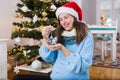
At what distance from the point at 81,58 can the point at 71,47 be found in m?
0.14

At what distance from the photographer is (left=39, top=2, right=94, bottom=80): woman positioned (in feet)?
Result: 3.82

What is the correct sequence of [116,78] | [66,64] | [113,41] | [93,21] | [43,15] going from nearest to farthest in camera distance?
[66,64] → [43,15] → [116,78] → [113,41] → [93,21]

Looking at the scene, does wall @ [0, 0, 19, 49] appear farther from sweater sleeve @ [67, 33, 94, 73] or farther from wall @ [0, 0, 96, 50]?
sweater sleeve @ [67, 33, 94, 73]

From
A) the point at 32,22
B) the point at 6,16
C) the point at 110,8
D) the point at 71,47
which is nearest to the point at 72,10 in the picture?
the point at 71,47

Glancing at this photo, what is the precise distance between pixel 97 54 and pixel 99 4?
2.07 metres

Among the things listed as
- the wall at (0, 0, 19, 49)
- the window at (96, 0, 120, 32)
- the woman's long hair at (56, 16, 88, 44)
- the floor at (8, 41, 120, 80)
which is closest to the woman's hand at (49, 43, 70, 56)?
the woman's long hair at (56, 16, 88, 44)

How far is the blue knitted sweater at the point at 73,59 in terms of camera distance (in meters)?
1.15

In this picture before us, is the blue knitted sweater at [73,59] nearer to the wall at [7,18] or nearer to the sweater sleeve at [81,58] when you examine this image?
the sweater sleeve at [81,58]

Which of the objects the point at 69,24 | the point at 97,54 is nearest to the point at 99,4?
the point at 97,54

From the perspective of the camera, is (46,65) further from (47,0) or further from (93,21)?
(93,21)

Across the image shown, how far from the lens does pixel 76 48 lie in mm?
1233

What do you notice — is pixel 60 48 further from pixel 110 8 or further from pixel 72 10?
pixel 110 8

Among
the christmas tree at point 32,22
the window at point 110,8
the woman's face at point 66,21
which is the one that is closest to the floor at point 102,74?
the christmas tree at point 32,22

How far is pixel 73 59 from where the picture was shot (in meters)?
1.15
